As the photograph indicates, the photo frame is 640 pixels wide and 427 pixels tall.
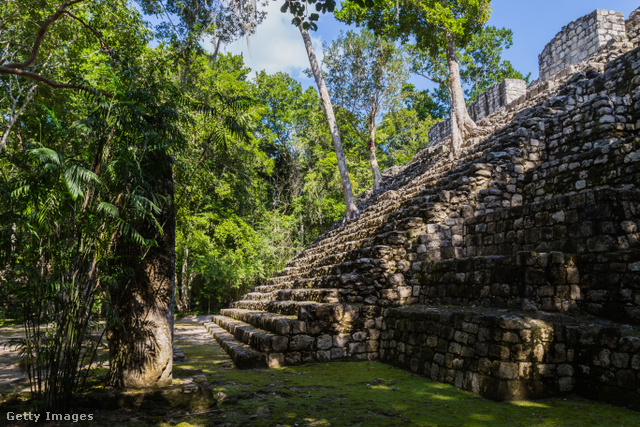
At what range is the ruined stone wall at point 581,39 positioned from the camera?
11.2 metres

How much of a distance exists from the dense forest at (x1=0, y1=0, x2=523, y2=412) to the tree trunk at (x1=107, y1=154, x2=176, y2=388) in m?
0.02

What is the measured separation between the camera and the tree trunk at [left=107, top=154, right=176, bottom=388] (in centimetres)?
338

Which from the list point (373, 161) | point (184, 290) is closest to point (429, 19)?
point (373, 161)

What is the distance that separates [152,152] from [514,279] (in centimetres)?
400

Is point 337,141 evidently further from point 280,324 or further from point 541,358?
point 541,358

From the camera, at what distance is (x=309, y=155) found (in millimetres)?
25375

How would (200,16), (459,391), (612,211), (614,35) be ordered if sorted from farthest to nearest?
1. (614,35)
2. (200,16)
3. (612,211)
4. (459,391)

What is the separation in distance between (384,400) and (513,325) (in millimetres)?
1383

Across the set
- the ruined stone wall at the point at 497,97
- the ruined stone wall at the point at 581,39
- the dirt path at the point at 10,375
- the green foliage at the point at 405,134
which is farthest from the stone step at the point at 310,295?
the green foliage at the point at 405,134

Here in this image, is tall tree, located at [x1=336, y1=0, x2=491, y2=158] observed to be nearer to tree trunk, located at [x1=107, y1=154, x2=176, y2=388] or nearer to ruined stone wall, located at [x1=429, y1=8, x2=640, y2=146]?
ruined stone wall, located at [x1=429, y1=8, x2=640, y2=146]

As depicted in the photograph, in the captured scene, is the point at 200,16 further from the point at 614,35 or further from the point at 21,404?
the point at 614,35

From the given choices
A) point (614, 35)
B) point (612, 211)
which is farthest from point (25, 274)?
point (614, 35)

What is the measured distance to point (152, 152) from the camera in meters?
3.68

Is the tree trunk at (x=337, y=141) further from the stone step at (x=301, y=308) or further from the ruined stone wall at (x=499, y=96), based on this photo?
the ruined stone wall at (x=499, y=96)
